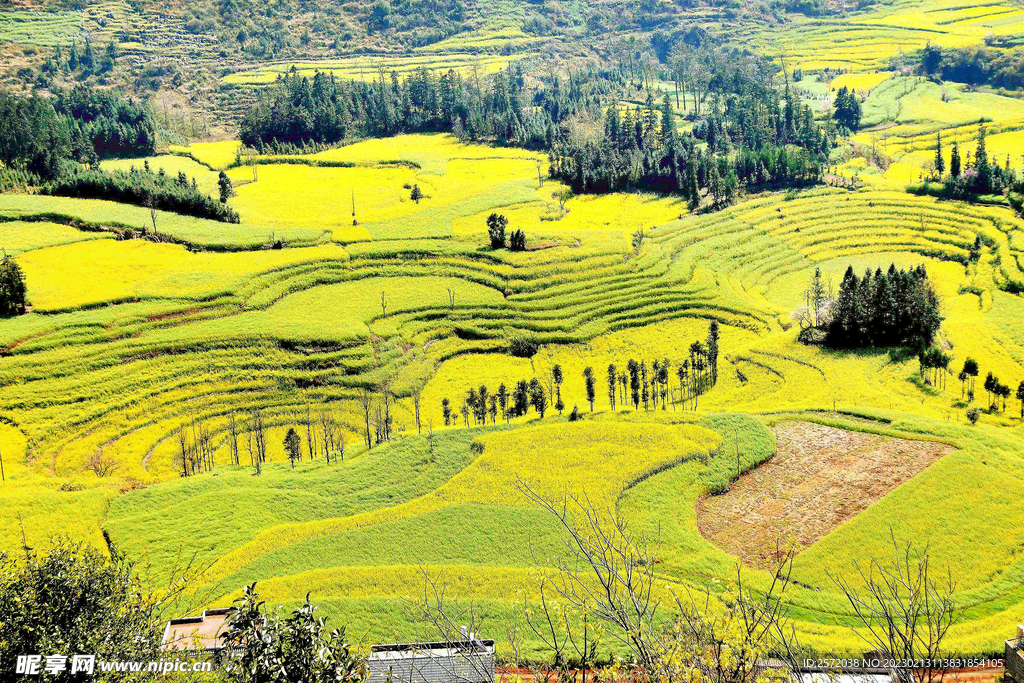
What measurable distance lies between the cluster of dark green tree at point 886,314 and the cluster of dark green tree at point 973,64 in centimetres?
13614

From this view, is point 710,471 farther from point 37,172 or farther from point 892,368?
point 37,172

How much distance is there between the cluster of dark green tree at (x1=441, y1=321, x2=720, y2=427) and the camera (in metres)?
65.8

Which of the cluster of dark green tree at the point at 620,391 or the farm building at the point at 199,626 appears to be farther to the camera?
the cluster of dark green tree at the point at 620,391

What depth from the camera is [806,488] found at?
1870 inches

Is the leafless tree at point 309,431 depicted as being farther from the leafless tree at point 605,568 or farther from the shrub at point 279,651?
the shrub at point 279,651

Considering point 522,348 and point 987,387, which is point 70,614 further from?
point 987,387

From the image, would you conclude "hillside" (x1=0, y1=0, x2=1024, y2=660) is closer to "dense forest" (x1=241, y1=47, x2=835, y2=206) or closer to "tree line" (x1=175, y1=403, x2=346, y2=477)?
"tree line" (x1=175, y1=403, x2=346, y2=477)

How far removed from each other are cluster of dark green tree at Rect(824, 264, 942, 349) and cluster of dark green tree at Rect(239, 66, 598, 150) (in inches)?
3284

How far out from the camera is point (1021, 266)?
94.6m

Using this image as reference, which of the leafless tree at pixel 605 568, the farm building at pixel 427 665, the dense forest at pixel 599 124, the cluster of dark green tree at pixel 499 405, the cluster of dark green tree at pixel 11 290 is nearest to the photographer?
the leafless tree at pixel 605 568

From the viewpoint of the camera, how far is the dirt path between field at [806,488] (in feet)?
143

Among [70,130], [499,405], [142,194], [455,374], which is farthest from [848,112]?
[70,130]

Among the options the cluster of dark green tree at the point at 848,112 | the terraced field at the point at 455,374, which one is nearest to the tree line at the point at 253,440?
the terraced field at the point at 455,374

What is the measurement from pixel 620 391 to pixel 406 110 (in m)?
106
